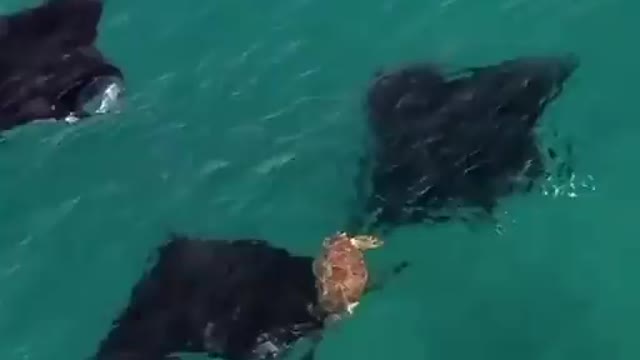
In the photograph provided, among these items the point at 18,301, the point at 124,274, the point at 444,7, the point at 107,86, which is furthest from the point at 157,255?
the point at 444,7

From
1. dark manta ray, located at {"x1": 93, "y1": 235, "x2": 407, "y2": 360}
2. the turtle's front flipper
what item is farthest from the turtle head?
dark manta ray, located at {"x1": 93, "y1": 235, "x2": 407, "y2": 360}

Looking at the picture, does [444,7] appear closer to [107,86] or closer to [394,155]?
[394,155]

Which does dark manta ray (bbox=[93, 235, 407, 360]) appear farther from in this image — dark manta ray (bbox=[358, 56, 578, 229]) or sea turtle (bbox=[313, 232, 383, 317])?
dark manta ray (bbox=[358, 56, 578, 229])

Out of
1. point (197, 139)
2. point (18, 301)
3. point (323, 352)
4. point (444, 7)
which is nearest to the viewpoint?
point (323, 352)

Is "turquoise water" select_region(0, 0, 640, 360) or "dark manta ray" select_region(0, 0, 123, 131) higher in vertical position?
"dark manta ray" select_region(0, 0, 123, 131)

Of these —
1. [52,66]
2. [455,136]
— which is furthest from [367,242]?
[52,66]

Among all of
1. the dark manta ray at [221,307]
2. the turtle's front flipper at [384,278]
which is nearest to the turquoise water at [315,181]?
the turtle's front flipper at [384,278]
